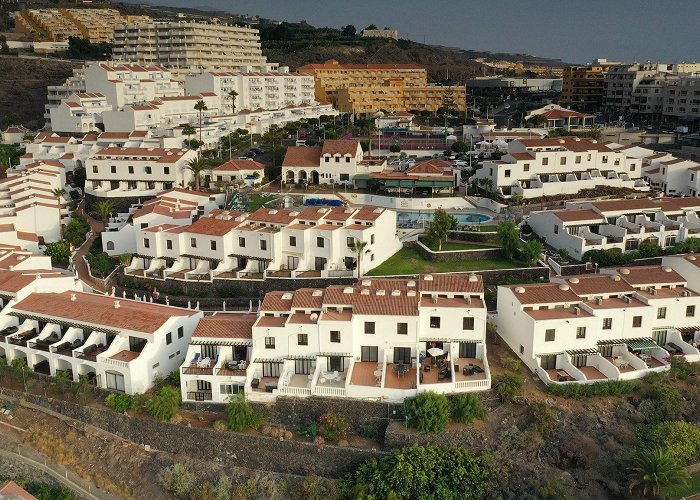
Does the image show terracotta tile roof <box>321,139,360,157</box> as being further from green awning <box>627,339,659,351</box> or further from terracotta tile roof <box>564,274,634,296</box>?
green awning <box>627,339,659,351</box>

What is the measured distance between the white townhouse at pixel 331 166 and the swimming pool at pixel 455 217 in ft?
27.2

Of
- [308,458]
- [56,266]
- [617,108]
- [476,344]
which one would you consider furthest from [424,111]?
[308,458]

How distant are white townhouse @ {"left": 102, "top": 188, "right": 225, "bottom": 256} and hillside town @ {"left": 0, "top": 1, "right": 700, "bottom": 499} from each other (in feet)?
0.71

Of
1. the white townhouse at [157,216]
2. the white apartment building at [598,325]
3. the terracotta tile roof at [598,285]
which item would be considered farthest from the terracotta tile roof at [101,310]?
the terracotta tile roof at [598,285]

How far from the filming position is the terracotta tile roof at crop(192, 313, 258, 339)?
3269cm

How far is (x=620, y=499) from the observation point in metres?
26.8

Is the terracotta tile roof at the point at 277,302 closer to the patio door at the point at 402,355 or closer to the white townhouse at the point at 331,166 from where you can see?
the patio door at the point at 402,355

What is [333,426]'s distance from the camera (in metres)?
29.3

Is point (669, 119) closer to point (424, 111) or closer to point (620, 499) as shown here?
point (424, 111)

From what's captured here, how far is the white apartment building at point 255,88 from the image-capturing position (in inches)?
3430

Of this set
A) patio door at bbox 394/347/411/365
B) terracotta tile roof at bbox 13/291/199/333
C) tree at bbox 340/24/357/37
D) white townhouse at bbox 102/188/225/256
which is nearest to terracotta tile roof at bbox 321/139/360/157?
white townhouse at bbox 102/188/225/256

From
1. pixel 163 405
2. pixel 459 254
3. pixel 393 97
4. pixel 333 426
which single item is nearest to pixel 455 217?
pixel 459 254

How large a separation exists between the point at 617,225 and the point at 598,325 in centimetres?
1378

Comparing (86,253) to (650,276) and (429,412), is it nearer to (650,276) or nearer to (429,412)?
(429,412)
